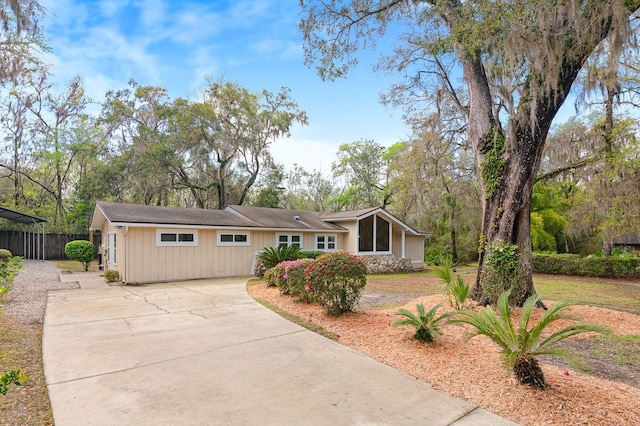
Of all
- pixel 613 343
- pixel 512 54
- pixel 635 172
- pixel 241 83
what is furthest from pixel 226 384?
pixel 241 83

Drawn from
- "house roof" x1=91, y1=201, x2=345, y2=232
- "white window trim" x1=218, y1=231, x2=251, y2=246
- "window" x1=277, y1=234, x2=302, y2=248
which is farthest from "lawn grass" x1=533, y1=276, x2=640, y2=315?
"white window trim" x1=218, y1=231, x2=251, y2=246

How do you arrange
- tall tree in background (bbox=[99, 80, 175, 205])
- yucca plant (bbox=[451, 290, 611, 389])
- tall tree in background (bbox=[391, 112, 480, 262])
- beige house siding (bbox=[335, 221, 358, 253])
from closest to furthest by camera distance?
yucca plant (bbox=[451, 290, 611, 389]) < tall tree in background (bbox=[391, 112, 480, 262]) < beige house siding (bbox=[335, 221, 358, 253]) < tall tree in background (bbox=[99, 80, 175, 205])

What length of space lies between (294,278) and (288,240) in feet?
26.4

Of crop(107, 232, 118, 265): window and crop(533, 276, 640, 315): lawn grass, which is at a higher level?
crop(107, 232, 118, 265): window

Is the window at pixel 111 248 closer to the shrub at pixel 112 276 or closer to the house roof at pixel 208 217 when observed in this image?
the house roof at pixel 208 217

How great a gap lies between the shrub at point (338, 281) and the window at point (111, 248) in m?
9.68

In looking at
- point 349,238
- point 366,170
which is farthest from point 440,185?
point 366,170

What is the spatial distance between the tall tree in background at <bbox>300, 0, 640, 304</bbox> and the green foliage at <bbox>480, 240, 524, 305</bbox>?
0.12ft

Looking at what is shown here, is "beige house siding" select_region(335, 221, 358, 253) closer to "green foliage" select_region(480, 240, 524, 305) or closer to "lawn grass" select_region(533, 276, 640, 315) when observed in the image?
"lawn grass" select_region(533, 276, 640, 315)

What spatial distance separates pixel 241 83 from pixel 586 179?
22.3 meters

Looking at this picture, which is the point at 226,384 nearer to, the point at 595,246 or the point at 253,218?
the point at 253,218

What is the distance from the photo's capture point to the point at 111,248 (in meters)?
13.5

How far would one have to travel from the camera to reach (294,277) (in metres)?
7.73

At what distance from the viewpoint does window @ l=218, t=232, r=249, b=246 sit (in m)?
13.4
